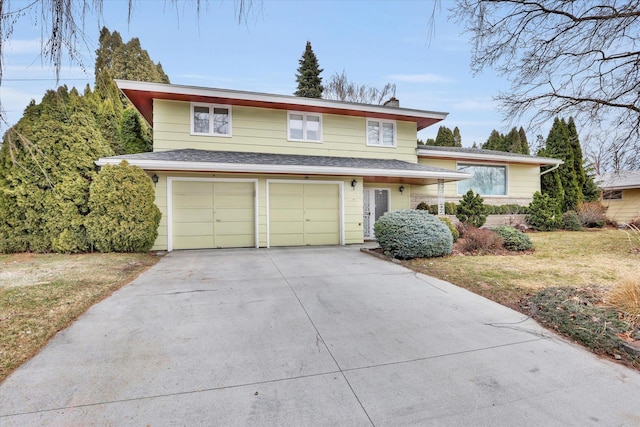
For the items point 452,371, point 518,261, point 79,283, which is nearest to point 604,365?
point 452,371

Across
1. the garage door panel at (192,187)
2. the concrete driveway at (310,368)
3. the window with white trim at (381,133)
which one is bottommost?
the concrete driveway at (310,368)

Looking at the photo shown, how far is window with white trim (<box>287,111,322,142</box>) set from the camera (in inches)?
453

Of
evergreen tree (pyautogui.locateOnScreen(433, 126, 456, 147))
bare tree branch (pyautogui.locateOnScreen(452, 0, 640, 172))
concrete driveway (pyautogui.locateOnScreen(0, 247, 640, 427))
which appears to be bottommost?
concrete driveway (pyautogui.locateOnScreen(0, 247, 640, 427))

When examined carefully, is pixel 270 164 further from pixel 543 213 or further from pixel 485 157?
pixel 543 213

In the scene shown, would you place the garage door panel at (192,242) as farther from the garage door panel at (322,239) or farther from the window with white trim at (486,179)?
the window with white trim at (486,179)

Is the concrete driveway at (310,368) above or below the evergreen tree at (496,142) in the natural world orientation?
below

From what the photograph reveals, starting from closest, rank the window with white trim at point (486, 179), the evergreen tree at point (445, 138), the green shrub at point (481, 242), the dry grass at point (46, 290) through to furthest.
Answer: the dry grass at point (46, 290) → the green shrub at point (481, 242) → the window with white trim at point (486, 179) → the evergreen tree at point (445, 138)

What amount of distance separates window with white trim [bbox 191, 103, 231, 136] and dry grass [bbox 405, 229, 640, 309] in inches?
310

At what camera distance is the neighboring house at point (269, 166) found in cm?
965

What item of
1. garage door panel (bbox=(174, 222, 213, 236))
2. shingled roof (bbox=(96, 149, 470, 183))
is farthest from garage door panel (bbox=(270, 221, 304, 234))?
garage door panel (bbox=(174, 222, 213, 236))

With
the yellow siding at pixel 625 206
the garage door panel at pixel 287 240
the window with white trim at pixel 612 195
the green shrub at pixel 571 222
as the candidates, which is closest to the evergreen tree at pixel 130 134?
the garage door panel at pixel 287 240

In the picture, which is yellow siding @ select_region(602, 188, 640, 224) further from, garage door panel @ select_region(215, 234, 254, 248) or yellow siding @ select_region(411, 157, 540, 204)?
garage door panel @ select_region(215, 234, 254, 248)

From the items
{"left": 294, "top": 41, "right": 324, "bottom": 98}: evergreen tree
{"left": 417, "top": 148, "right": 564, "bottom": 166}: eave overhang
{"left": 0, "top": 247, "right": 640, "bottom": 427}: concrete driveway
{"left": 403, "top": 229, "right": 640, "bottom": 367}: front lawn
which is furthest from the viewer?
{"left": 294, "top": 41, "right": 324, "bottom": 98}: evergreen tree

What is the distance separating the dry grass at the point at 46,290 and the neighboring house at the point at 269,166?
2.64 metres
